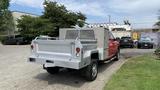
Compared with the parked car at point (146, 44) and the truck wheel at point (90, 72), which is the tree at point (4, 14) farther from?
the truck wheel at point (90, 72)

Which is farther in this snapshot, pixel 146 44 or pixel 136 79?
pixel 146 44

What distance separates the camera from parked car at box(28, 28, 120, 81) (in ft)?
28.5

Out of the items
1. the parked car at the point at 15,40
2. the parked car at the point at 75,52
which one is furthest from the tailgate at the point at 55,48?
the parked car at the point at 15,40

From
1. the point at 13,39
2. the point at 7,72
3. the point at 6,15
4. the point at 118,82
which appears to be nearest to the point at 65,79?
the point at 118,82

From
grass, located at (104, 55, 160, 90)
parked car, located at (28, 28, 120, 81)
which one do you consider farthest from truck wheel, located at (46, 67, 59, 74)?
grass, located at (104, 55, 160, 90)

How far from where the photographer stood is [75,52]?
8.67 m

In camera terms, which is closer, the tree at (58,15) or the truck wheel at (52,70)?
the truck wheel at (52,70)

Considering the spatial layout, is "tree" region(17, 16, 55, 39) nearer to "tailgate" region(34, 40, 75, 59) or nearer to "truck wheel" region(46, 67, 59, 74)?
"truck wheel" region(46, 67, 59, 74)

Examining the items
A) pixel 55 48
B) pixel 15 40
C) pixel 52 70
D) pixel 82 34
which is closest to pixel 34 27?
pixel 15 40

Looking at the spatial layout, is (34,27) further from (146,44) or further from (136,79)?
(136,79)

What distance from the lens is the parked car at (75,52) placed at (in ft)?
28.5

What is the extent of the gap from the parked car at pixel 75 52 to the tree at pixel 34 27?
28.2 m

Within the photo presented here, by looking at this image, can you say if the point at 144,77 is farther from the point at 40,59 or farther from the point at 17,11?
the point at 17,11

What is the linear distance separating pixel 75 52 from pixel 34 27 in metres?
32.0
